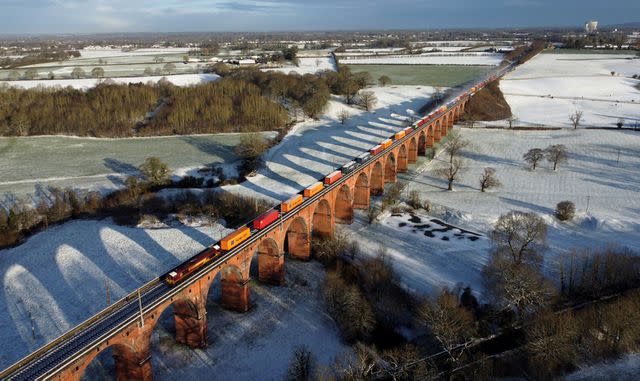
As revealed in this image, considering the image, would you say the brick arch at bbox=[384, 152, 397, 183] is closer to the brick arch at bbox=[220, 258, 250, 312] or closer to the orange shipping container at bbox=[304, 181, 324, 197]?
the orange shipping container at bbox=[304, 181, 324, 197]

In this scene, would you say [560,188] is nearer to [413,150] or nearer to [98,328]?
[413,150]

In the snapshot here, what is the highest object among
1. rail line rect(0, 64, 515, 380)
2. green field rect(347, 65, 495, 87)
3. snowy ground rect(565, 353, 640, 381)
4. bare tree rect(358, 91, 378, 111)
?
green field rect(347, 65, 495, 87)

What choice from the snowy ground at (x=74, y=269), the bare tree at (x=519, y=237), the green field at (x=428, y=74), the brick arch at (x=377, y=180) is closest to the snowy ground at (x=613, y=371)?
the bare tree at (x=519, y=237)

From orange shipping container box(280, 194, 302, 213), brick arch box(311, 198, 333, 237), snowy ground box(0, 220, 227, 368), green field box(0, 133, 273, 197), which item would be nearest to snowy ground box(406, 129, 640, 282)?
brick arch box(311, 198, 333, 237)

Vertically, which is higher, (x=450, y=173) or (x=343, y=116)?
(x=343, y=116)

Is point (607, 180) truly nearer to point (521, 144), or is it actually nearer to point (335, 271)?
point (521, 144)

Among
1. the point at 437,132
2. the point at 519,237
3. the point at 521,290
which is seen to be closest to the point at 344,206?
the point at 519,237
